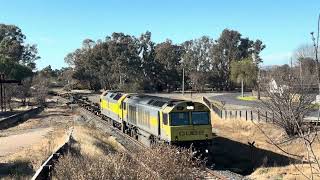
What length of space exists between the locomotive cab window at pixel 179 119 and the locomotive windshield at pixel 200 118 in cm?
33

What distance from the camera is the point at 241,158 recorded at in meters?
A: 29.5

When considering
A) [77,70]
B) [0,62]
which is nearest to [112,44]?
[77,70]

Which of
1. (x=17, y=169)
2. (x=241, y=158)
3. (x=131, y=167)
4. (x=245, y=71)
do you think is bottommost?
(x=241, y=158)

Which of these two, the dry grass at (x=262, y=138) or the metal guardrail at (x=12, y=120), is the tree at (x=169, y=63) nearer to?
the metal guardrail at (x=12, y=120)

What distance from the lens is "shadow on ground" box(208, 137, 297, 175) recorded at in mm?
25953

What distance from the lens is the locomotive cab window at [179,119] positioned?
2531cm

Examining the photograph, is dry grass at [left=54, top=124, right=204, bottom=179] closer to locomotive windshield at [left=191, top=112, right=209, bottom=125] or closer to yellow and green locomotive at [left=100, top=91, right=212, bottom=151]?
yellow and green locomotive at [left=100, top=91, right=212, bottom=151]

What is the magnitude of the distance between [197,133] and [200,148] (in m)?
0.76

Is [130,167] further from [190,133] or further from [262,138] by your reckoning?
[262,138]

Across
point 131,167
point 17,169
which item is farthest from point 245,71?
point 131,167

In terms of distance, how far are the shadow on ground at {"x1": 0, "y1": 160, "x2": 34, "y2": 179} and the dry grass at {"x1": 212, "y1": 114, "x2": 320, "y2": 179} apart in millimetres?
9153

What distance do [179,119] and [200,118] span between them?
1.18 m

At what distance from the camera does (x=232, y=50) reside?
137625mm

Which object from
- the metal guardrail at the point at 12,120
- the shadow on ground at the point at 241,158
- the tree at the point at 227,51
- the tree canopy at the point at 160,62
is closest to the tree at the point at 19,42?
the tree canopy at the point at 160,62
